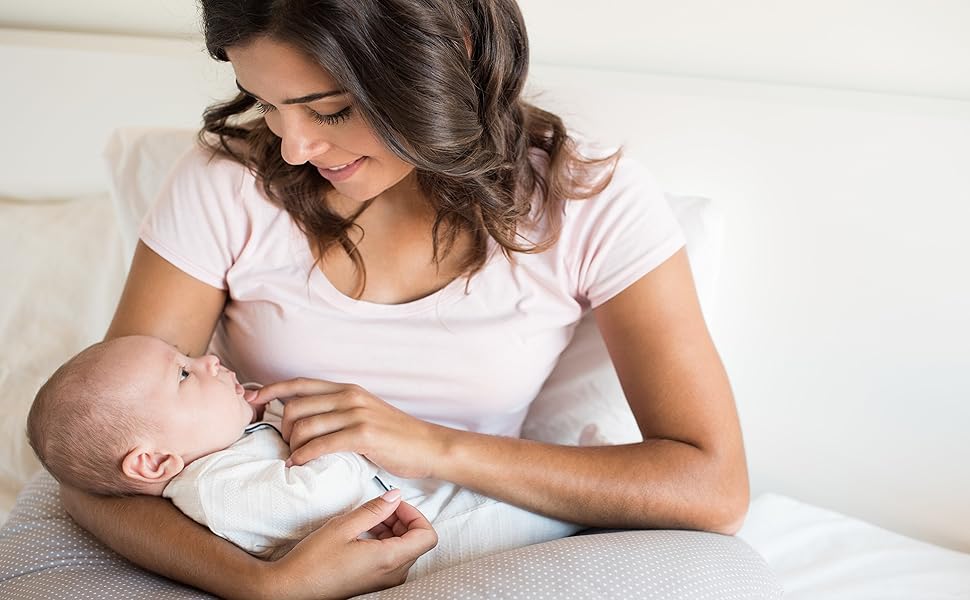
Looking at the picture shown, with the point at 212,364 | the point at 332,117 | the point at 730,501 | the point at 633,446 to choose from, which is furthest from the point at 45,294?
the point at 730,501

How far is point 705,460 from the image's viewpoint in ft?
4.47

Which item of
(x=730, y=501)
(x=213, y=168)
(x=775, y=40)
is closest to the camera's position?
(x=730, y=501)

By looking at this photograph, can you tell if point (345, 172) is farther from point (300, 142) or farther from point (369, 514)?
point (369, 514)

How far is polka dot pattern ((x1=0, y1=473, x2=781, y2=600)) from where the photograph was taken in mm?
1144

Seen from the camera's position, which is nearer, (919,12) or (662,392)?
(662,392)

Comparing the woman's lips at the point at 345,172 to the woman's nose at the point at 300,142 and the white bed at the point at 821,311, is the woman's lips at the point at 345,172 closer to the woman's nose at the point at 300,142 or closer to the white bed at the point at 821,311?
the woman's nose at the point at 300,142

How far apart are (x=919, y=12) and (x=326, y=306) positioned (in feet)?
3.78

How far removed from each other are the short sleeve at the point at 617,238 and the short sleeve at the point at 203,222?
0.52m

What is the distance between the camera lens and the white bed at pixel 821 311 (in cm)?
161

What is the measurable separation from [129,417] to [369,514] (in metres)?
0.34

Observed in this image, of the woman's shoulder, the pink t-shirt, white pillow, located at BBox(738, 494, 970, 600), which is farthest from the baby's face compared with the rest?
white pillow, located at BBox(738, 494, 970, 600)

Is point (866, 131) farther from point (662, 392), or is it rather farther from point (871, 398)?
point (662, 392)

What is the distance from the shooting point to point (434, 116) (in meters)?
1.20

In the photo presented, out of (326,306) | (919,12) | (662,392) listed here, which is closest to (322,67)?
(326,306)
